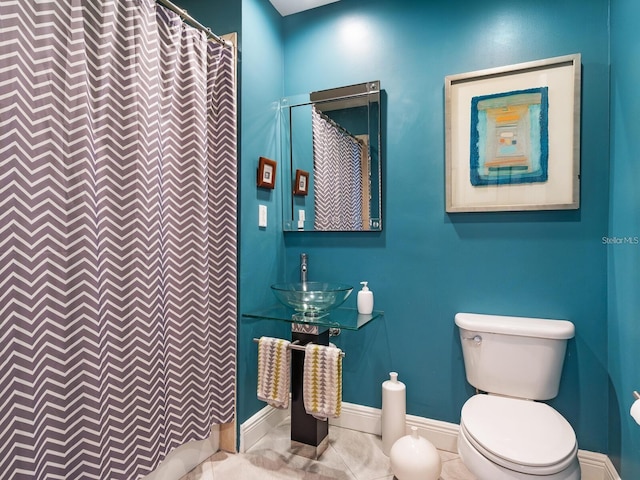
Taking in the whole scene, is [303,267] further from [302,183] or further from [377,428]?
[377,428]

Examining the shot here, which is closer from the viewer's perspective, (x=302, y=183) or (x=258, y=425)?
(x=258, y=425)

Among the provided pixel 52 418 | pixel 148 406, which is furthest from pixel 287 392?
pixel 52 418

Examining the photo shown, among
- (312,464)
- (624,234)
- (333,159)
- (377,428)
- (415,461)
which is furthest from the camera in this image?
(333,159)

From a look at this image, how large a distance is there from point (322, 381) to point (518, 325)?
3.09 feet

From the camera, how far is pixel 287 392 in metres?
1.79

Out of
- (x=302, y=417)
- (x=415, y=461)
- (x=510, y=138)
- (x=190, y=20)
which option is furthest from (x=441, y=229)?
(x=190, y=20)

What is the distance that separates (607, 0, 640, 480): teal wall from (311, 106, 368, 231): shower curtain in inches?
45.7

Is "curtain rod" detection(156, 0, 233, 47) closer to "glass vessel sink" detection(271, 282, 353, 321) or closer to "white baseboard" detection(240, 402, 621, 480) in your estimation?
"glass vessel sink" detection(271, 282, 353, 321)

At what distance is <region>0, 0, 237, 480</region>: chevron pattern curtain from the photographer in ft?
3.42

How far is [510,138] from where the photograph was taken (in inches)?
69.9

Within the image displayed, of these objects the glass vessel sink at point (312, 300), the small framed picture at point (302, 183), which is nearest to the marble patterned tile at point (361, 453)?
the glass vessel sink at point (312, 300)

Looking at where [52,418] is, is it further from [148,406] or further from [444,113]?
[444,113]

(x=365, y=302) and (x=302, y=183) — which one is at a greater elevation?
(x=302, y=183)

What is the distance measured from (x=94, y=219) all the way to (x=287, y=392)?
1.18 m
